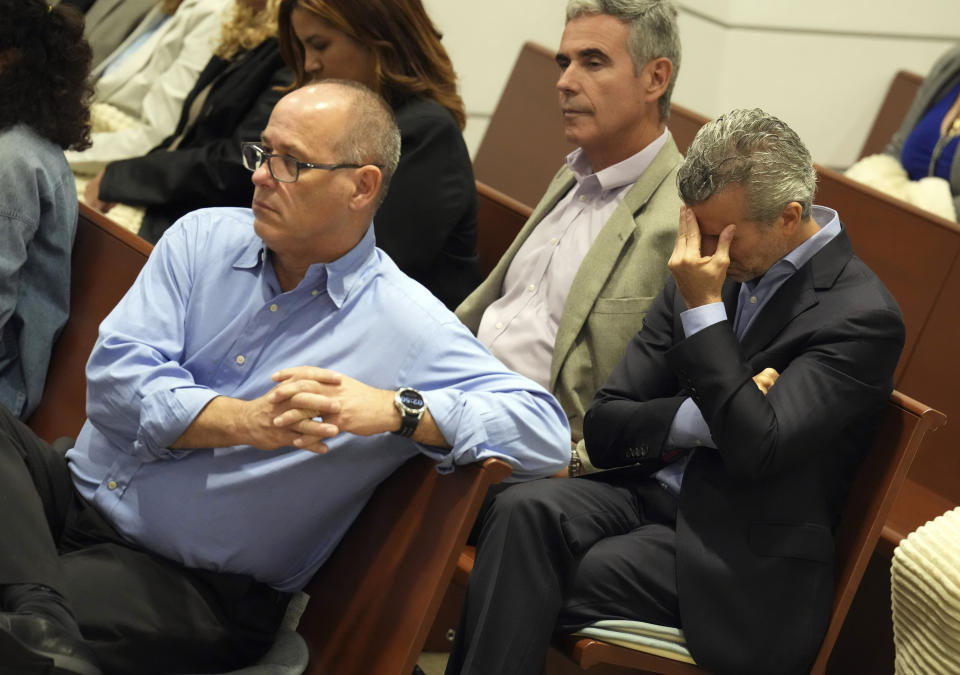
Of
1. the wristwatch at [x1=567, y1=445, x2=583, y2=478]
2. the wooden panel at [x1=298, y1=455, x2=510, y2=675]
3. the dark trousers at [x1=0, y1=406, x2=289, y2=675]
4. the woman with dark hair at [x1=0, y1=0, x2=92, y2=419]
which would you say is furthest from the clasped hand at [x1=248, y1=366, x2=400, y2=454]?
the woman with dark hair at [x1=0, y1=0, x2=92, y2=419]

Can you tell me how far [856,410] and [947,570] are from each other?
26cm

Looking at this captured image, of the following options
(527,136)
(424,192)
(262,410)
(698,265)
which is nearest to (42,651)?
(262,410)

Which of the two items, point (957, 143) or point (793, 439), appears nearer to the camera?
point (793, 439)

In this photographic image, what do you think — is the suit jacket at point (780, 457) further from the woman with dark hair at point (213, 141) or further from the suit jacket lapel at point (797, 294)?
the woman with dark hair at point (213, 141)

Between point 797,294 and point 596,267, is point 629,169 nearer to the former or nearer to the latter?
point 596,267

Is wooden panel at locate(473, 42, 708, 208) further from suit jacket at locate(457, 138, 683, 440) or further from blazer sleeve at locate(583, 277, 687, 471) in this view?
blazer sleeve at locate(583, 277, 687, 471)

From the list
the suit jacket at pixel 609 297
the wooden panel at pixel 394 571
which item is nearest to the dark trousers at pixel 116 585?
the wooden panel at pixel 394 571

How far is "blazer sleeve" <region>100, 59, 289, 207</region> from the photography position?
9.87 feet

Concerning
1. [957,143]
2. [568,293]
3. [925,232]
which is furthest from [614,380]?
[957,143]

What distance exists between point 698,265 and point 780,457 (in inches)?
12.9

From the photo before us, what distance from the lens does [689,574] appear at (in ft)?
6.44

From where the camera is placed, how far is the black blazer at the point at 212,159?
302cm

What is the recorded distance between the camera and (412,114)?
2656 millimetres

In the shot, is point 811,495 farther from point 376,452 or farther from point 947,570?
point 376,452
